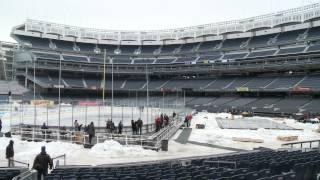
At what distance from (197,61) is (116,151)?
225ft

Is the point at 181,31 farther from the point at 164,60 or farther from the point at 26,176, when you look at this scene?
the point at 26,176

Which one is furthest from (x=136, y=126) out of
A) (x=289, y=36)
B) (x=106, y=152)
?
(x=289, y=36)

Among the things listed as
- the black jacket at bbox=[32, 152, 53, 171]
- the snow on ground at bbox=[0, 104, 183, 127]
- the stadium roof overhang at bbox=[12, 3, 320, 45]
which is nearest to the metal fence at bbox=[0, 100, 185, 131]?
the snow on ground at bbox=[0, 104, 183, 127]

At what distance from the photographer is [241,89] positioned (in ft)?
233

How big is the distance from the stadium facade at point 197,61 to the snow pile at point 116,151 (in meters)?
39.1

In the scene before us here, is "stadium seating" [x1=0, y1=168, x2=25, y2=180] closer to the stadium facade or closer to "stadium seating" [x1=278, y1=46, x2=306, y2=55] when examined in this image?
the stadium facade

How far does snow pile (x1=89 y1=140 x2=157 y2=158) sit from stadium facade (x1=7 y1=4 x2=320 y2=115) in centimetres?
3907

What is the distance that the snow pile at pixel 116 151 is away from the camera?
67.5 feet

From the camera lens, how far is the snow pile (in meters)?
20.6

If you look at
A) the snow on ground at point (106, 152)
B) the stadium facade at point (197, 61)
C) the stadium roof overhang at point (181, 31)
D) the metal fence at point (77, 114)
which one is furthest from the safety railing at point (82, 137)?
the stadium roof overhang at point (181, 31)

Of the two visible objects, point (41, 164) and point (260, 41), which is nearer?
point (41, 164)

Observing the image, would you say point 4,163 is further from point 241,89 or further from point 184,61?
point 184,61

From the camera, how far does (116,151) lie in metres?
20.8

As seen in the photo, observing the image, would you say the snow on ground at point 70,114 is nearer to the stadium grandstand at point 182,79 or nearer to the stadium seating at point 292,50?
the stadium grandstand at point 182,79
